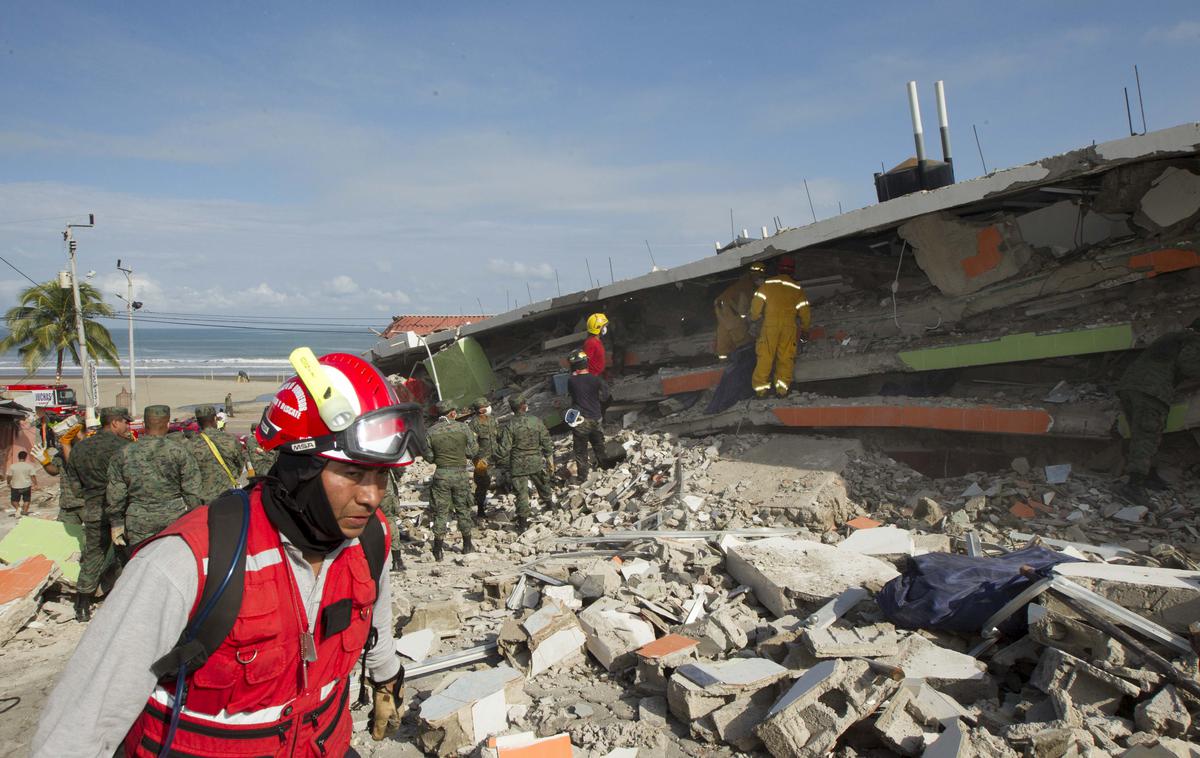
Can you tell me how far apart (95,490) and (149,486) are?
131 cm

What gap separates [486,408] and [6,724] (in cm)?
553

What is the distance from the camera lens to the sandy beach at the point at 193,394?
3138cm

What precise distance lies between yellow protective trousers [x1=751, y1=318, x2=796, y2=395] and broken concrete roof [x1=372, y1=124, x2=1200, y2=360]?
36.4 inches

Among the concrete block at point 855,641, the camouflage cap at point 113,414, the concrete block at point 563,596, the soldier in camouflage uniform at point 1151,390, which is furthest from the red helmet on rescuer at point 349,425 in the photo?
the soldier in camouflage uniform at point 1151,390

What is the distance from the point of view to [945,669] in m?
→ 3.80

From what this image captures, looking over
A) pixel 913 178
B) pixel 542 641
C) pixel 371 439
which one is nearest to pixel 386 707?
pixel 371 439

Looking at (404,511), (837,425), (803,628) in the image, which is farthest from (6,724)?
(837,425)

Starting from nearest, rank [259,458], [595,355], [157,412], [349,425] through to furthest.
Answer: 1. [349,425]
2. [157,412]
3. [259,458]
4. [595,355]

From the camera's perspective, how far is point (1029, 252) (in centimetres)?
826

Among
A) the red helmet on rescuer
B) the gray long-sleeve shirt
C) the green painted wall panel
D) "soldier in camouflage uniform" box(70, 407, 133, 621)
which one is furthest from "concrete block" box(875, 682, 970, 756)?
"soldier in camouflage uniform" box(70, 407, 133, 621)

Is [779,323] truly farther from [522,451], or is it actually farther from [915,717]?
[915,717]

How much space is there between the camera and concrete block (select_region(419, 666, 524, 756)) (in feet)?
12.7

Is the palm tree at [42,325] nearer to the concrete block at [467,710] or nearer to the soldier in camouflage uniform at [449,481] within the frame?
the soldier in camouflage uniform at [449,481]

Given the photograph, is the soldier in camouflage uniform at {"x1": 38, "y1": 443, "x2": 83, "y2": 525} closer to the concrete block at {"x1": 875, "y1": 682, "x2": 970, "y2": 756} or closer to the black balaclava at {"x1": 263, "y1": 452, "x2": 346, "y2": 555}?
the black balaclava at {"x1": 263, "y1": 452, "x2": 346, "y2": 555}
